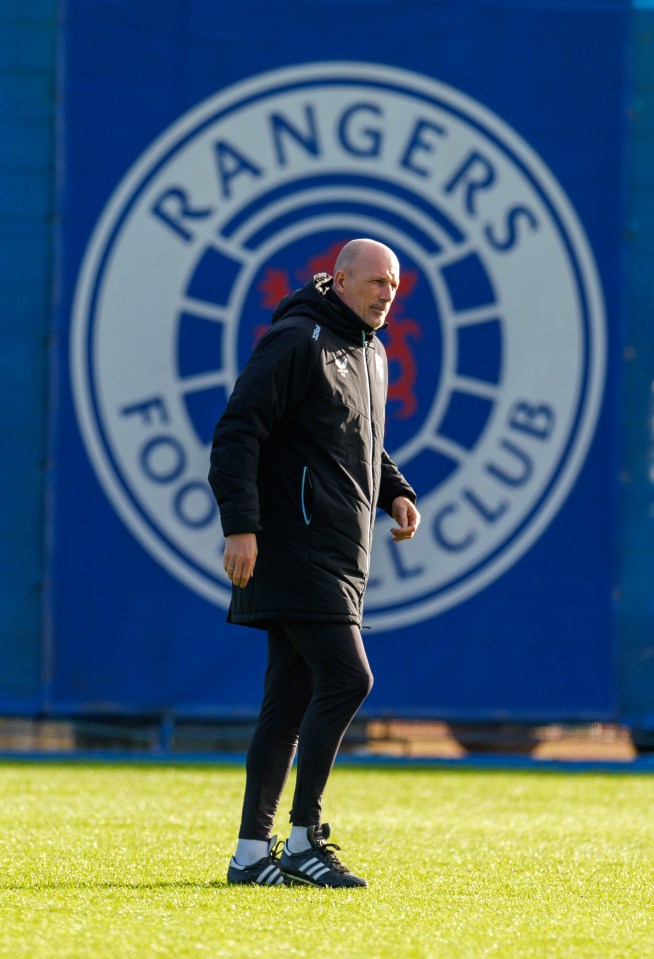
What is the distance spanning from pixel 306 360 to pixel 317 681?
74cm

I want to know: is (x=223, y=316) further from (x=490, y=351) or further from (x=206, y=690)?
(x=206, y=690)

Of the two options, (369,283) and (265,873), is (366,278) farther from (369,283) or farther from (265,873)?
(265,873)

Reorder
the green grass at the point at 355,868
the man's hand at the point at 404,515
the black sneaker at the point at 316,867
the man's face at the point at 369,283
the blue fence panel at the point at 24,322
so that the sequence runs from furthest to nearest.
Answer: the blue fence panel at the point at 24,322 < the man's hand at the point at 404,515 < the man's face at the point at 369,283 < the black sneaker at the point at 316,867 < the green grass at the point at 355,868

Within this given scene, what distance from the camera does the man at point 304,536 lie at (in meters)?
3.57

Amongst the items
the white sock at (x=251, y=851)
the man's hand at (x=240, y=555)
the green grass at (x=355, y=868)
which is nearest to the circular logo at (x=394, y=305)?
the green grass at (x=355, y=868)

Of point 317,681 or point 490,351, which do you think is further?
point 490,351

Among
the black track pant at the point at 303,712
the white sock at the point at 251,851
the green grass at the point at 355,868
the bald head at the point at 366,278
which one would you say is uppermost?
the bald head at the point at 366,278

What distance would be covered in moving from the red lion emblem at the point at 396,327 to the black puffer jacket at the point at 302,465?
317 centimetres

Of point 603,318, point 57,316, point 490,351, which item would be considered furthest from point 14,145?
point 603,318

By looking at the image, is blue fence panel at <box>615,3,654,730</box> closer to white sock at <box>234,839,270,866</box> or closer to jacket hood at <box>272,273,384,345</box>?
jacket hood at <box>272,273,384,345</box>

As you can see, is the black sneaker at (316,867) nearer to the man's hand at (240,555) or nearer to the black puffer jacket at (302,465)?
the black puffer jacket at (302,465)

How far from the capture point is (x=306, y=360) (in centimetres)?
363

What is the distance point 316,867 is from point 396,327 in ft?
12.3

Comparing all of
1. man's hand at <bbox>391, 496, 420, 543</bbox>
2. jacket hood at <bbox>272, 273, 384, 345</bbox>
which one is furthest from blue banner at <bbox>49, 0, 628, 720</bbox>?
jacket hood at <bbox>272, 273, 384, 345</bbox>
